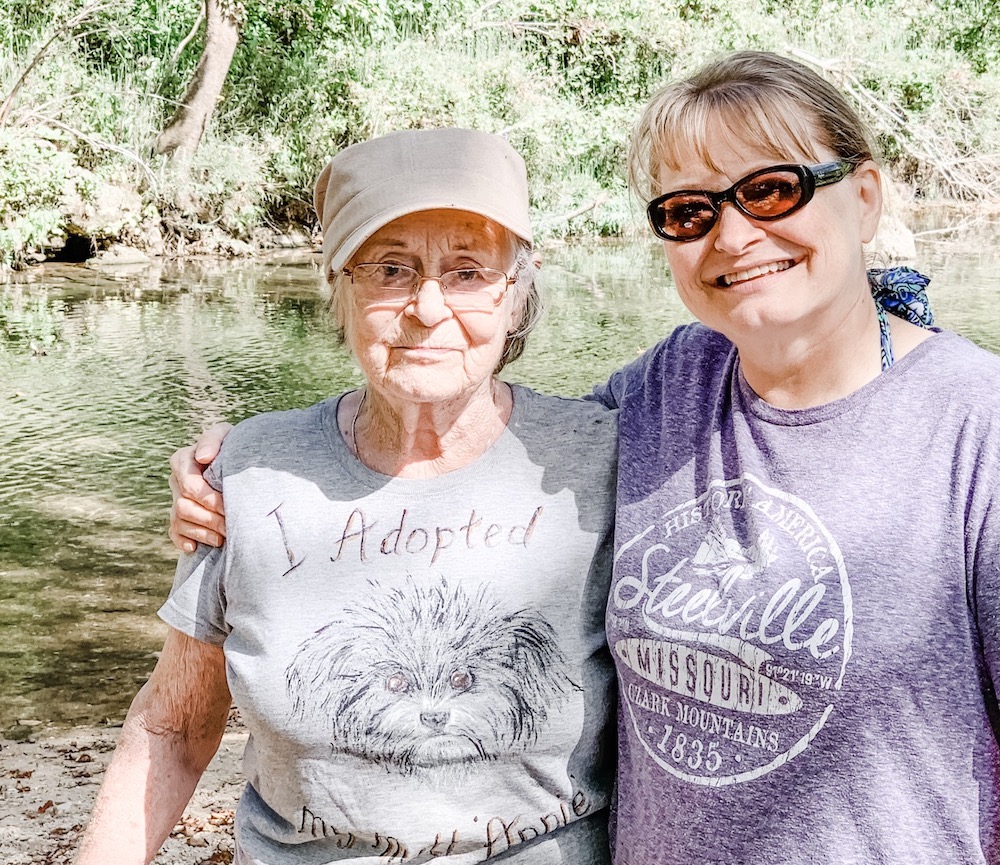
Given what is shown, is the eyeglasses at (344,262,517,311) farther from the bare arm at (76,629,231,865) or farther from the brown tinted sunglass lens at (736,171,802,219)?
the bare arm at (76,629,231,865)

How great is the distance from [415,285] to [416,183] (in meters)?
0.15

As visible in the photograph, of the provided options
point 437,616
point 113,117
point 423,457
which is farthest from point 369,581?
point 113,117

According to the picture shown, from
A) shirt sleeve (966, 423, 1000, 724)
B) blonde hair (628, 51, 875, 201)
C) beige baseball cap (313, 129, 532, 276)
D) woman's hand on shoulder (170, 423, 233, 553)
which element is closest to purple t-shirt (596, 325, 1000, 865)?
shirt sleeve (966, 423, 1000, 724)

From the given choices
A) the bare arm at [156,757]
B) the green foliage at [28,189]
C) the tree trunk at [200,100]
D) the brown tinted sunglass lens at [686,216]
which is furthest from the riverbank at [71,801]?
the tree trunk at [200,100]

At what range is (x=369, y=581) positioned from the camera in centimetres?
156

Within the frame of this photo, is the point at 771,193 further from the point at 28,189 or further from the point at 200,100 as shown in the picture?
the point at 200,100

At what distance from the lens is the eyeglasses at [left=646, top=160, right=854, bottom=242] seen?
1.46 m

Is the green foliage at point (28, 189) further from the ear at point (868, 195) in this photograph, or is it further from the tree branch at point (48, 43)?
the ear at point (868, 195)

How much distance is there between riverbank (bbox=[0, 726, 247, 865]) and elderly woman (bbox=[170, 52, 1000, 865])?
152 cm

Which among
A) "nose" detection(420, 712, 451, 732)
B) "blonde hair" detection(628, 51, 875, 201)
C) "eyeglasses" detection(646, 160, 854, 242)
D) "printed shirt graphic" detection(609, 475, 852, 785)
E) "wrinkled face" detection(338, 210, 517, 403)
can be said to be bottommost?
"nose" detection(420, 712, 451, 732)

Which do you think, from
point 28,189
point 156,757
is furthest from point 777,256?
point 28,189

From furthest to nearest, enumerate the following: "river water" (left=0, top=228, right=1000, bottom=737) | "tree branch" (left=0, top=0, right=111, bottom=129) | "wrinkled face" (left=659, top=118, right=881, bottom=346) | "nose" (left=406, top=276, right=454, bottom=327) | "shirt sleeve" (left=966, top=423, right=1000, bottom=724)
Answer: "tree branch" (left=0, top=0, right=111, bottom=129) → "river water" (left=0, top=228, right=1000, bottom=737) → "nose" (left=406, top=276, right=454, bottom=327) → "wrinkled face" (left=659, top=118, right=881, bottom=346) → "shirt sleeve" (left=966, top=423, right=1000, bottom=724)

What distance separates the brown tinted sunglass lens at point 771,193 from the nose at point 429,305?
449 mm

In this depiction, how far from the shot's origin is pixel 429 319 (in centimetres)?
157
